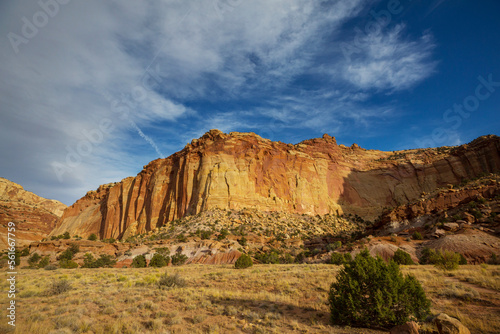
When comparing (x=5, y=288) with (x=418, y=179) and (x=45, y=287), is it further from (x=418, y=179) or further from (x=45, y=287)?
(x=418, y=179)

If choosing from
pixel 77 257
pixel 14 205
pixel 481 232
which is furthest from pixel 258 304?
pixel 14 205

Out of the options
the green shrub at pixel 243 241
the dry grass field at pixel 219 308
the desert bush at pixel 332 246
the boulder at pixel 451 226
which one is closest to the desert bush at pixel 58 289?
the dry grass field at pixel 219 308

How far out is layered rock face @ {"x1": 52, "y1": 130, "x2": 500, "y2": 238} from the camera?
5309 cm

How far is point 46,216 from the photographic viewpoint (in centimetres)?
8925

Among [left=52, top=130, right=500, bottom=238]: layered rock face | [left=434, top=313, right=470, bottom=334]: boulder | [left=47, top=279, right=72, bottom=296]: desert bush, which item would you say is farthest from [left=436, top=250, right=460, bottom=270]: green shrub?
[left=52, top=130, right=500, bottom=238]: layered rock face

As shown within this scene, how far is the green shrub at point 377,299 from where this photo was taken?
6420 mm

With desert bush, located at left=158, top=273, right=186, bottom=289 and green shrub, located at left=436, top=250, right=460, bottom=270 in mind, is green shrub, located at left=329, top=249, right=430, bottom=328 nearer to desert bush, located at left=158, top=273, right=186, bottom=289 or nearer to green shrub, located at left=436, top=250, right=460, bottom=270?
desert bush, located at left=158, top=273, right=186, bottom=289

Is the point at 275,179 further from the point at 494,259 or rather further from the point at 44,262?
the point at 44,262

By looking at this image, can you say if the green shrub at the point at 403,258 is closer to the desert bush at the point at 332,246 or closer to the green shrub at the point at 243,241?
the desert bush at the point at 332,246

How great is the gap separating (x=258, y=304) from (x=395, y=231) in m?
28.5

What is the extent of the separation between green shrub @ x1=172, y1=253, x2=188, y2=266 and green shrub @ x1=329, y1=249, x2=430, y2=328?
26.1 metres

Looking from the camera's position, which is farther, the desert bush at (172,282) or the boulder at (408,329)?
the desert bush at (172,282)

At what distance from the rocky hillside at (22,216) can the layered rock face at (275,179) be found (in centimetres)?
1150

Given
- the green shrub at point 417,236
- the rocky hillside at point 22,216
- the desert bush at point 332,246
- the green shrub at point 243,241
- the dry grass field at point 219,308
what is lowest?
the dry grass field at point 219,308
